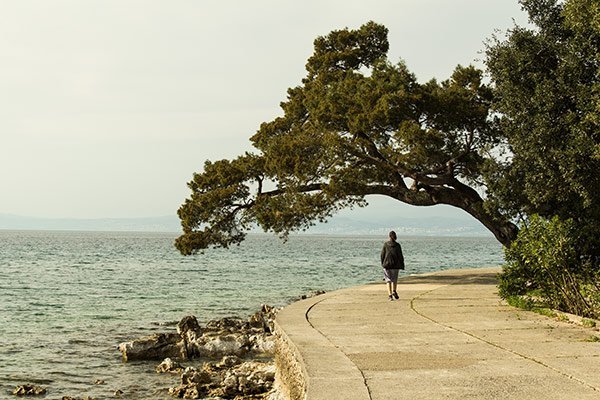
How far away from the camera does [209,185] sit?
26031mm

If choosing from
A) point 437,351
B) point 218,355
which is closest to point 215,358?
point 218,355

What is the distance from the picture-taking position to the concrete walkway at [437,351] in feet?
25.1

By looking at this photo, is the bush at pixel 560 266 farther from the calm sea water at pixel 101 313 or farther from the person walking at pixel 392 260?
the calm sea water at pixel 101 313

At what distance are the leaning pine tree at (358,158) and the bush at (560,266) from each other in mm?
5144

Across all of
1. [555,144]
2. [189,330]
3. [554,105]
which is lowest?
[189,330]

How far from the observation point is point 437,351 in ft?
32.8

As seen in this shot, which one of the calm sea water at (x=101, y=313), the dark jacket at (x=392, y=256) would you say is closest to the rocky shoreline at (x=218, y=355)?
the calm sea water at (x=101, y=313)

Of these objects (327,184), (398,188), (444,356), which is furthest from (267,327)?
(444,356)

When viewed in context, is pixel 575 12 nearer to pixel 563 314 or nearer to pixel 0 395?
pixel 563 314

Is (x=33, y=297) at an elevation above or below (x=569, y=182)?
below

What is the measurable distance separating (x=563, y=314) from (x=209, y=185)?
51.2 feet

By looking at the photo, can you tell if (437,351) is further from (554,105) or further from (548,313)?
(554,105)

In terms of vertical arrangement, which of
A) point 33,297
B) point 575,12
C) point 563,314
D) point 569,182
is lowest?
point 33,297

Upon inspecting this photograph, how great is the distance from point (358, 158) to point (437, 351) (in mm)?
14100
